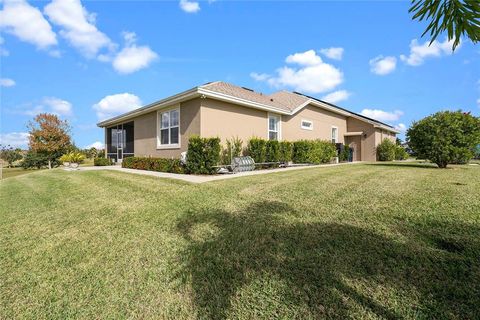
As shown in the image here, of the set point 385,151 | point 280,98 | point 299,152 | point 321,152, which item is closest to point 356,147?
point 385,151

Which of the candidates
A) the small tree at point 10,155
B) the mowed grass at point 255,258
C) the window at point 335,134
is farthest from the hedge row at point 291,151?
the small tree at point 10,155

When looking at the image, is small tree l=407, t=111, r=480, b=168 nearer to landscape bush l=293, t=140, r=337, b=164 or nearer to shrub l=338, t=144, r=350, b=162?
landscape bush l=293, t=140, r=337, b=164

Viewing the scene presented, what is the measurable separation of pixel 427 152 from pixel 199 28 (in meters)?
12.7

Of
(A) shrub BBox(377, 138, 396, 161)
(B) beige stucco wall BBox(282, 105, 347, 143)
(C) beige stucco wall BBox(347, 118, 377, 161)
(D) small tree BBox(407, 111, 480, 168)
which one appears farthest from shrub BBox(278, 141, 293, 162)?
(A) shrub BBox(377, 138, 396, 161)

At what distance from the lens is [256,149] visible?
518 inches

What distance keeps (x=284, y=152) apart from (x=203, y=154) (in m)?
6.15

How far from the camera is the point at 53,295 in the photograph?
280 cm

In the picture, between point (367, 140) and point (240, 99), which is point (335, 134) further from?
point (240, 99)

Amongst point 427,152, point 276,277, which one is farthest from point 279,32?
point 276,277

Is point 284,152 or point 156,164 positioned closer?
point 156,164

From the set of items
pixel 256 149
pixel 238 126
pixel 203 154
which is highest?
pixel 238 126

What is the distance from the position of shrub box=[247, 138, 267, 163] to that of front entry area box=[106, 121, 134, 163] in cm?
1091

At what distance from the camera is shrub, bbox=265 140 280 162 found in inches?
540

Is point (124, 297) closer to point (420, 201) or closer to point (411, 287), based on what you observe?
point (411, 287)
